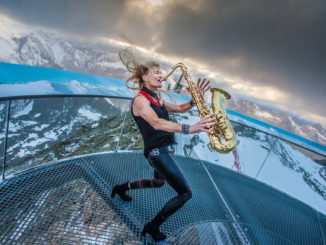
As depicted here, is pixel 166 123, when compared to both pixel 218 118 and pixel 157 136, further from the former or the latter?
pixel 218 118

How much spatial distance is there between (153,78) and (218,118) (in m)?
1.10

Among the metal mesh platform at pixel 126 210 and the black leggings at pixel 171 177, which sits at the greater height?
the black leggings at pixel 171 177

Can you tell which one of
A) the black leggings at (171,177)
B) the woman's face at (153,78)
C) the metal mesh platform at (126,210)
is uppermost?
the woman's face at (153,78)

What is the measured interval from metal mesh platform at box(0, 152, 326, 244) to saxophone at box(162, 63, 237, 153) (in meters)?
1.20

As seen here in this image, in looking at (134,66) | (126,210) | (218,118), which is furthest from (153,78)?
(126,210)

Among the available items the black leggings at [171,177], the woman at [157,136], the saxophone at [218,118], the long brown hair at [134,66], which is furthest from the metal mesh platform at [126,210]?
the long brown hair at [134,66]

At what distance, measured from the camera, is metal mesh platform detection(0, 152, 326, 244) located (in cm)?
180

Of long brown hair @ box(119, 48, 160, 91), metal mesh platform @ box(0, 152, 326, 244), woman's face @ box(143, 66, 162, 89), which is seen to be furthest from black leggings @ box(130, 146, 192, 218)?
long brown hair @ box(119, 48, 160, 91)

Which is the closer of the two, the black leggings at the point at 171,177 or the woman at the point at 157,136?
the woman at the point at 157,136

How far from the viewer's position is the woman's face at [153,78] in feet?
6.86

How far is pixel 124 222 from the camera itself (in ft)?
6.62

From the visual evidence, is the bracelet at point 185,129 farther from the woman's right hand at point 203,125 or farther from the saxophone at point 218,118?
the saxophone at point 218,118

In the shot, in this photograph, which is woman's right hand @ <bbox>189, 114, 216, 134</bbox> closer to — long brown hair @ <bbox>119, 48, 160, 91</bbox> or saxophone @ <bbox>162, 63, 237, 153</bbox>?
saxophone @ <bbox>162, 63, 237, 153</bbox>

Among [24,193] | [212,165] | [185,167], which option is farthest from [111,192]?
[212,165]
